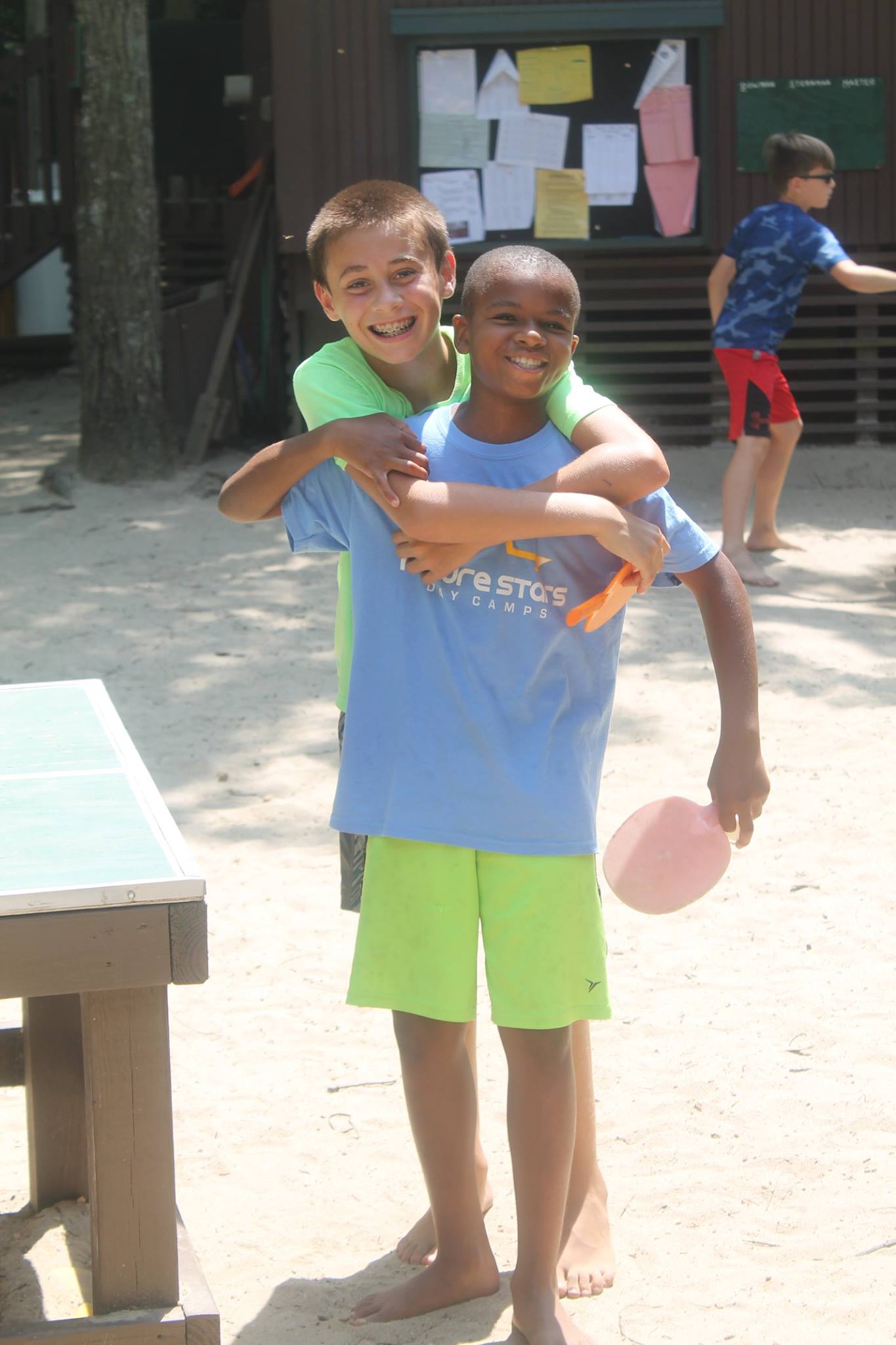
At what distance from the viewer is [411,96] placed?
9.11 metres

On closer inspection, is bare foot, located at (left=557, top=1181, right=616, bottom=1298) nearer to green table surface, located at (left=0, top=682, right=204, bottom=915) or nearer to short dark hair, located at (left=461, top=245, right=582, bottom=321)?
Answer: green table surface, located at (left=0, top=682, right=204, bottom=915)

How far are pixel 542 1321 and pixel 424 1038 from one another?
435mm

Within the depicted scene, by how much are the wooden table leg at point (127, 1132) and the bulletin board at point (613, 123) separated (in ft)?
25.7

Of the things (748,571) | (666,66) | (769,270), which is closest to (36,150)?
(666,66)

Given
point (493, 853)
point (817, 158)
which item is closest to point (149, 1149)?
point (493, 853)

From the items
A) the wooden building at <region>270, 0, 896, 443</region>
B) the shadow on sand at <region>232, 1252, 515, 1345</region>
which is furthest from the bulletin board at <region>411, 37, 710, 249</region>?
the shadow on sand at <region>232, 1252, 515, 1345</region>

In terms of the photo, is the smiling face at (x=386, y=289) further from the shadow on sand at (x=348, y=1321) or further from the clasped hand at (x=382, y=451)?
the shadow on sand at (x=348, y=1321)

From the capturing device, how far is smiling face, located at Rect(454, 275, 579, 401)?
219cm

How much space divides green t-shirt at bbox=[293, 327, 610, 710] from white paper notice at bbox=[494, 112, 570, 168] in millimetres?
7189

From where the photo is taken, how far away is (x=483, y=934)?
232 centimetres

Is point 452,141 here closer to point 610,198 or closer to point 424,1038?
point 610,198

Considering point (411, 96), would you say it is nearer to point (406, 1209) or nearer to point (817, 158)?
point (817, 158)

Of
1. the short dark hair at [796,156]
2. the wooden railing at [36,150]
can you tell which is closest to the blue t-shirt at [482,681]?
the short dark hair at [796,156]

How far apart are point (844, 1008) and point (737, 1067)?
0.38 metres
